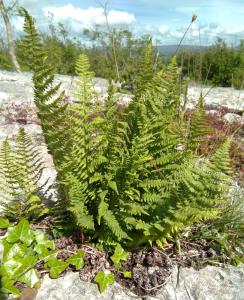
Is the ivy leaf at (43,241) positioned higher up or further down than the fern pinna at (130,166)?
→ further down

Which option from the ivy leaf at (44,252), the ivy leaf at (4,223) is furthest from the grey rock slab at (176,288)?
the ivy leaf at (4,223)

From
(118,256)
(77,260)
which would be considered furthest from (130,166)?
(77,260)

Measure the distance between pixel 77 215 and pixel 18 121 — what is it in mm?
2799

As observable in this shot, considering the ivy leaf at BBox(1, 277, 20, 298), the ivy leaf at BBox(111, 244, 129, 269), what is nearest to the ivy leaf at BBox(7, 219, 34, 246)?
the ivy leaf at BBox(1, 277, 20, 298)

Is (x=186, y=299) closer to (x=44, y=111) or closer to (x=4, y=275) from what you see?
→ (x=4, y=275)

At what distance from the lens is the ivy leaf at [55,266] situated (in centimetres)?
184

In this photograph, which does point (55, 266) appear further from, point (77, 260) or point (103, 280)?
point (103, 280)

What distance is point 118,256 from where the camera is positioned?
191 cm

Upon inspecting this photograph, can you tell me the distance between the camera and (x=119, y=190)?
6.18 ft

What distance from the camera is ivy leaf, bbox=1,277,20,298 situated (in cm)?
165

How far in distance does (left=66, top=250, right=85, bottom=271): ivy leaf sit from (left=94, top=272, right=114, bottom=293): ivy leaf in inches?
5.5

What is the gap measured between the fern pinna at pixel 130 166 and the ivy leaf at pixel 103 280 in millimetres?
218

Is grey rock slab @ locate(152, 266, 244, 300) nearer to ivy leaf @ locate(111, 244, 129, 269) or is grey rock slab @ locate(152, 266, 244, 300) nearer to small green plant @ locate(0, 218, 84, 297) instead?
ivy leaf @ locate(111, 244, 129, 269)

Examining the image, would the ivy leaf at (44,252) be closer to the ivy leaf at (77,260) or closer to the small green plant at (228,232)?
the ivy leaf at (77,260)
